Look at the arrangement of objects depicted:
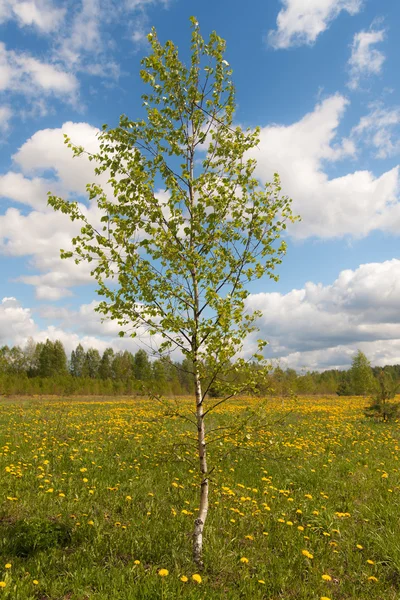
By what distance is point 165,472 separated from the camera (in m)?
8.36

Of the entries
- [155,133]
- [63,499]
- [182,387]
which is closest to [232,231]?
[155,133]

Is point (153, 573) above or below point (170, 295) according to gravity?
below

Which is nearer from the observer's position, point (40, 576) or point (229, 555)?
point (40, 576)

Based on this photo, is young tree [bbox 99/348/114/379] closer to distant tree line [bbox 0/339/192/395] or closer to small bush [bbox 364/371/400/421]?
distant tree line [bbox 0/339/192/395]

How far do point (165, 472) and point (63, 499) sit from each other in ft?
7.99

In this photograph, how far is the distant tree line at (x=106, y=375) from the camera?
11898mm

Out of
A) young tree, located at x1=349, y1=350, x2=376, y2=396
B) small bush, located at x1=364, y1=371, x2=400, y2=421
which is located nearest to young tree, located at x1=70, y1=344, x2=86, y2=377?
young tree, located at x1=349, y1=350, x2=376, y2=396

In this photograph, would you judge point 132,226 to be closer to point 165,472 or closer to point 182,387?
point 165,472

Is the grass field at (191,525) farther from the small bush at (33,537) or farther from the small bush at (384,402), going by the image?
the small bush at (384,402)

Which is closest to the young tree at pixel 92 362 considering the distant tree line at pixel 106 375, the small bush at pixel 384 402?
the distant tree line at pixel 106 375

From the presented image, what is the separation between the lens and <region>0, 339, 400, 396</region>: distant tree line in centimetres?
1190

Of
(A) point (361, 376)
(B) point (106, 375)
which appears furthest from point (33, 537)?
(B) point (106, 375)

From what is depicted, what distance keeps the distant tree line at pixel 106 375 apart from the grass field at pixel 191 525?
85cm

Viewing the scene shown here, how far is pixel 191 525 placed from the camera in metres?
5.79
